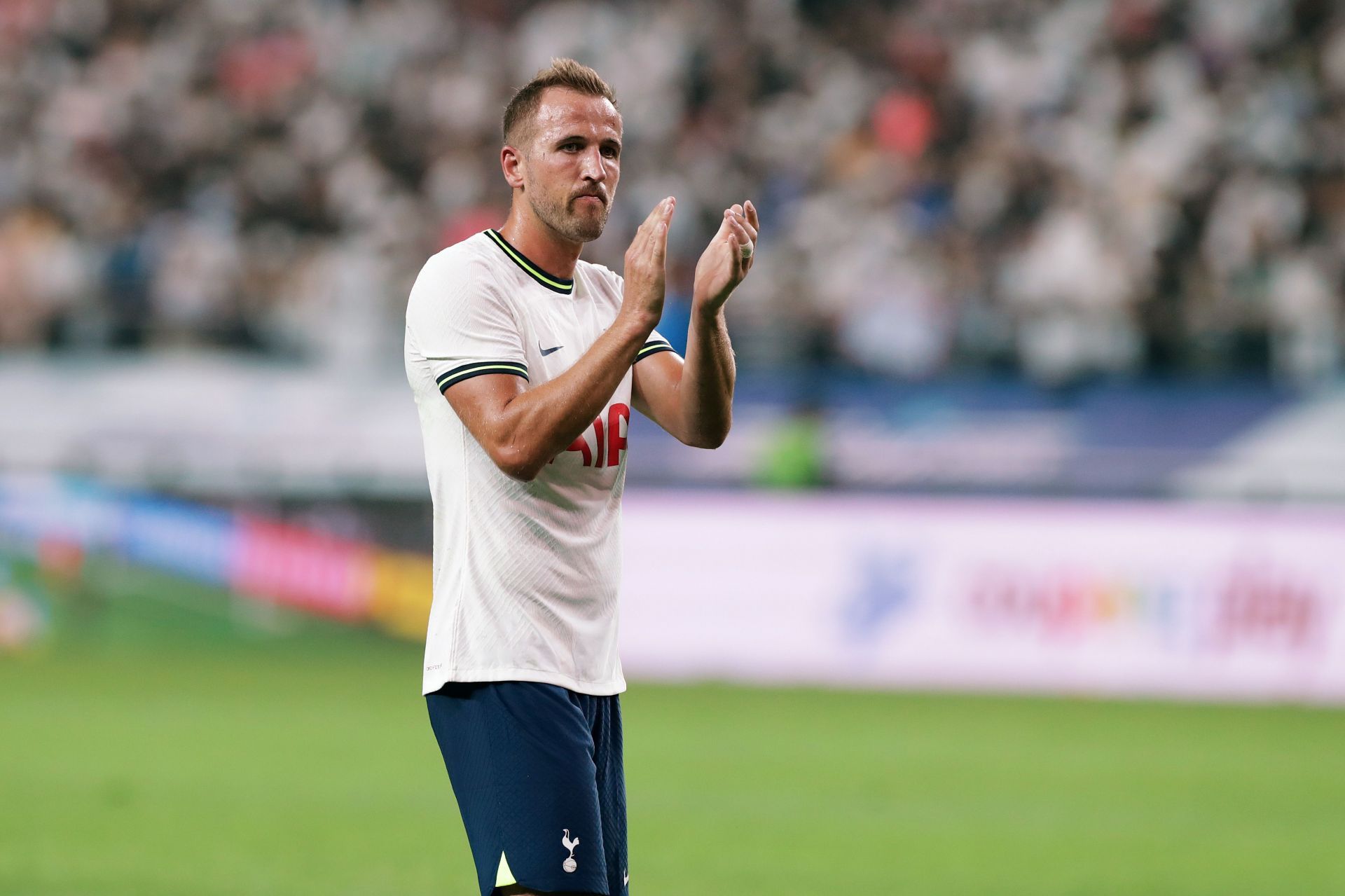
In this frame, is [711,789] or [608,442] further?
[711,789]

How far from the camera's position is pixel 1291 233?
609 inches

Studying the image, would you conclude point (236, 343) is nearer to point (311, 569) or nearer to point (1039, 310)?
point (311, 569)

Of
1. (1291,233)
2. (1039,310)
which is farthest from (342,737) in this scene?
(1291,233)

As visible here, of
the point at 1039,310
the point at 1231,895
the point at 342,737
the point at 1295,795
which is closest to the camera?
the point at 1231,895

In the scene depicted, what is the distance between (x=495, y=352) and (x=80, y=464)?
1320cm

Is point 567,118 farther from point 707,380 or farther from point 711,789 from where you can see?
point 711,789

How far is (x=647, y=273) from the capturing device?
3895 millimetres

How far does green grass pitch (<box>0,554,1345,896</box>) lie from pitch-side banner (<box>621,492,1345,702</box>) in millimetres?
435

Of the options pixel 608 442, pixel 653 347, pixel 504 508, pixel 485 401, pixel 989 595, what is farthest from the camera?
pixel 989 595

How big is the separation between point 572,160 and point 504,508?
30.8 inches

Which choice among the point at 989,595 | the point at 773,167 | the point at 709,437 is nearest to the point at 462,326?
the point at 709,437

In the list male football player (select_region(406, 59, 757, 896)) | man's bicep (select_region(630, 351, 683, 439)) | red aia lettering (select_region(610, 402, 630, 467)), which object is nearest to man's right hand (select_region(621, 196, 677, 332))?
male football player (select_region(406, 59, 757, 896))

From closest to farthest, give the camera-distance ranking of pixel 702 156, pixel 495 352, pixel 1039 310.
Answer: pixel 495 352 → pixel 1039 310 → pixel 702 156

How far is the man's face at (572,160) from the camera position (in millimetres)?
4156
